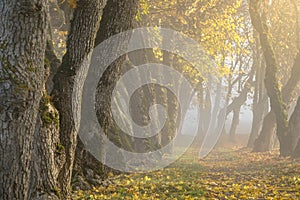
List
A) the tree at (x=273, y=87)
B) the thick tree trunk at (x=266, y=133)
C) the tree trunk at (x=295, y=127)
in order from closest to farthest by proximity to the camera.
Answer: the tree trunk at (x=295, y=127) < the tree at (x=273, y=87) < the thick tree trunk at (x=266, y=133)

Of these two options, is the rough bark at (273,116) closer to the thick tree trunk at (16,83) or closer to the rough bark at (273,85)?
the rough bark at (273,85)

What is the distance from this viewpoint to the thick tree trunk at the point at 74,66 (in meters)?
7.52

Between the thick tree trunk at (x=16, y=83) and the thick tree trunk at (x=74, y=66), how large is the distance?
7.18 feet

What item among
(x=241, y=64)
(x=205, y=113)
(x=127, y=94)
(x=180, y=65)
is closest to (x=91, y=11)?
(x=127, y=94)

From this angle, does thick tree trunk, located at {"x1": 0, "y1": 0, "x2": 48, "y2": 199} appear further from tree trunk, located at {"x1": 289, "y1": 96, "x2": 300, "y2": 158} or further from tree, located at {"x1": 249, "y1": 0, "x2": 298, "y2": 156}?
tree, located at {"x1": 249, "y1": 0, "x2": 298, "y2": 156}

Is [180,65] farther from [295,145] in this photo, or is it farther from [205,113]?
[205,113]

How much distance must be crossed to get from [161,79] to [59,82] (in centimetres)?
1676

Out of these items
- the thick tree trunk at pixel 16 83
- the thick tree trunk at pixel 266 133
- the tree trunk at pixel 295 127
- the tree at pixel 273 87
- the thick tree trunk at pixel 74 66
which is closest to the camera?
the thick tree trunk at pixel 16 83

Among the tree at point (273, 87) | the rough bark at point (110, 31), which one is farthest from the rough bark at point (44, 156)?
the tree at point (273, 87)

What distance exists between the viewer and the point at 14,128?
5.19 meters

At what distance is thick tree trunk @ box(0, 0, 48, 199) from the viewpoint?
16.8 ft

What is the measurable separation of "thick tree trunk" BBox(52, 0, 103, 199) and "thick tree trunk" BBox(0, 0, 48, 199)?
7.18 feet

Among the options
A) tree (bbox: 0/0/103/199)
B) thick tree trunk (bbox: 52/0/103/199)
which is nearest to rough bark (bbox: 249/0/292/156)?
thick tree trunk (bbox: 52/0/103/199)

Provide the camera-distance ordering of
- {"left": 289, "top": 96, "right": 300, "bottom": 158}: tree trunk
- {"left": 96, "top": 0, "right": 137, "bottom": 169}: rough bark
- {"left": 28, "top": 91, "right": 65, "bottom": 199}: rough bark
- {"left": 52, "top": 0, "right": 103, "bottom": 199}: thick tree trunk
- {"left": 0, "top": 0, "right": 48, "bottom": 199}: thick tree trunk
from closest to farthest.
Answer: {"left": 0, "top": 0, "right": 48, "bottom": 199}: thick tree trunk, {"left": 28, "top": 91, "right": 65, "bottom": 199}: rough bark, {"left": 52, "top": 0, "right": 103, "bottom": 199}: thick tree trunk, {"left": 96, "top": 0, "right": 137, "bottom": 169}: rough bark, {"left": 289, "top": 96, "right": 300, "bottom": 158}: tree trunk
